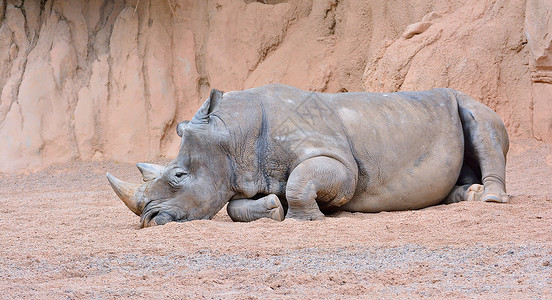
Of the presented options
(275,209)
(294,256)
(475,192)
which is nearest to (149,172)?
(275,209)

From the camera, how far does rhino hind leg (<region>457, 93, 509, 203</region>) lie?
6.25 metres

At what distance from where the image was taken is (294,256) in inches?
163

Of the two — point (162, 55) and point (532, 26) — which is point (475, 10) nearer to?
point (532, 26)

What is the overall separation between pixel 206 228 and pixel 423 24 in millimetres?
5970

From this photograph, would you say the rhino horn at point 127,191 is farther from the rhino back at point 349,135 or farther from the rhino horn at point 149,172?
the rhino back at point 349,135

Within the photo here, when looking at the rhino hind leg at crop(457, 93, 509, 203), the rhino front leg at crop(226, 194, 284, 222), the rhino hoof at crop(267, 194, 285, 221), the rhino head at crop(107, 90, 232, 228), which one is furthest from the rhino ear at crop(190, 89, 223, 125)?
the rhino hind leg at crop(457, 93, 509, 203)

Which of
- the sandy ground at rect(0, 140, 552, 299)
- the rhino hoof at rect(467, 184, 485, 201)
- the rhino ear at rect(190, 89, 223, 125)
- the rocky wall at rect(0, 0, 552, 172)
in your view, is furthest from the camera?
the rocky wall at rect(0, 0, 552, 172)

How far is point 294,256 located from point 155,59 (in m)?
8.16

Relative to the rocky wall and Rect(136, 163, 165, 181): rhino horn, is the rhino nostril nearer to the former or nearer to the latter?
Rect(136, 163, 165, 181): rhino horn

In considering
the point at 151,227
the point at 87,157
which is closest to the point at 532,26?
the point at 151,227

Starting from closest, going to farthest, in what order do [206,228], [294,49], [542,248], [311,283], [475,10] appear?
[311,283]
[542,248]
[206,228]
[475,10]
[294,49]

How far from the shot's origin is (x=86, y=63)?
11.9 meters

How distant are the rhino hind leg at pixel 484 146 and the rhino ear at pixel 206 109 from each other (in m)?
2.25

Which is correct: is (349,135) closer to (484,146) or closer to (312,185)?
(312,185)
